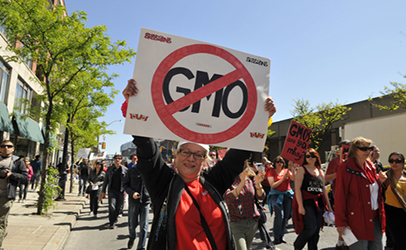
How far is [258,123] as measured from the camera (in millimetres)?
2766

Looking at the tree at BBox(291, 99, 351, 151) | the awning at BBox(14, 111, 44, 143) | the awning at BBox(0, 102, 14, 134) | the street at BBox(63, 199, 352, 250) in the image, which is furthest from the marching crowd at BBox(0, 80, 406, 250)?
the tree at BBox(291, 99, 351, 151)

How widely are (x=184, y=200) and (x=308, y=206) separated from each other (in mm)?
3721

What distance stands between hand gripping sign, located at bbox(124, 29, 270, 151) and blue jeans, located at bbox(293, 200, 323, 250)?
329cm

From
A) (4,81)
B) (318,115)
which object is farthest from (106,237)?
(318,115)

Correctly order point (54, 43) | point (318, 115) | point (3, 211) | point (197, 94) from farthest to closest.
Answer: point (318, 115) < point (54, 43) < point (3, 211) < point (197, 94)

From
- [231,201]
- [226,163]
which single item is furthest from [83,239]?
[226,163]

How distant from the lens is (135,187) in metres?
7.38

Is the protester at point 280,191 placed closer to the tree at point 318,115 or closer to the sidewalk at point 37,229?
the sidewalk at point 37,229

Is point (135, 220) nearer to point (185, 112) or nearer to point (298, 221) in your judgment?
point (298, 221)

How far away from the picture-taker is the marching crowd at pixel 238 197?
2418mm

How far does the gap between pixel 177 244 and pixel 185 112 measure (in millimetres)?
1003

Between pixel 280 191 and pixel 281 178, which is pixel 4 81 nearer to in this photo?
pixel 281 178

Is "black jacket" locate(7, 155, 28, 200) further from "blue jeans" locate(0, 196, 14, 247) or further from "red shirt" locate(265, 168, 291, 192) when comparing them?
"red shirt" locate(265, 168, 291, 192)

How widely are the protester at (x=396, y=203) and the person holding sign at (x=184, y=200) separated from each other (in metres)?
3.89
